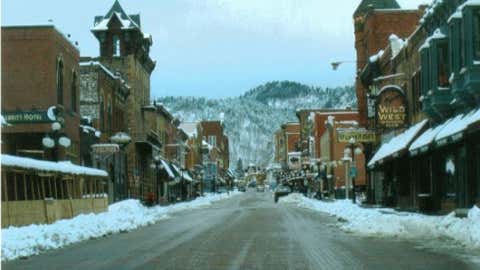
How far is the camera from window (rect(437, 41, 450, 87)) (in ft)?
119

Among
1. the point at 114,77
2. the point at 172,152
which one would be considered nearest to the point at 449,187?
the point at 114,77

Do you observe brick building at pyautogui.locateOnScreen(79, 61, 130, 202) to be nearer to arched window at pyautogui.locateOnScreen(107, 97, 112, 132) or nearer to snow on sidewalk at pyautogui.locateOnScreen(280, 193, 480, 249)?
arched window at pyautogui.locateOnScreen(107, 97, 112, 132)

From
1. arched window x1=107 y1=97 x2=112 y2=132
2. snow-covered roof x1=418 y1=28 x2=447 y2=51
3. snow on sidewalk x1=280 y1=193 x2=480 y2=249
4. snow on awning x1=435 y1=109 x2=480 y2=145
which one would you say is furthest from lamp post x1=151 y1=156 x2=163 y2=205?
snow on sidewalk x1=280 y1=193 x2=480 y2=249

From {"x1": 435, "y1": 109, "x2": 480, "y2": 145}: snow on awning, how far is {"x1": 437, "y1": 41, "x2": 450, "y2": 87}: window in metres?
2.45

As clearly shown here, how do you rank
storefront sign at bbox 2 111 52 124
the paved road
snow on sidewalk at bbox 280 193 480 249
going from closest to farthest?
the paved road
snow on sidewalk at bbox 280 193 480 249
storefront sign at bbox 2 111 52 124

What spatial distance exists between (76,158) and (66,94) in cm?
473

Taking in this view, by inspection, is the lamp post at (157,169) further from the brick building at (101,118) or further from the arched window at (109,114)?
the arched window at (109,114)

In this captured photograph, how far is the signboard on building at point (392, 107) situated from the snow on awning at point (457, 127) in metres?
10.1

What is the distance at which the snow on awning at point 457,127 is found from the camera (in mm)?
28766

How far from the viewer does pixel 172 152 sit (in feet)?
336

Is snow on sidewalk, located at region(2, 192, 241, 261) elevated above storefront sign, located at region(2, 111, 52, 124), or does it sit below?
below

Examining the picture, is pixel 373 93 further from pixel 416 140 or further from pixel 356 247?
pixel 356 247

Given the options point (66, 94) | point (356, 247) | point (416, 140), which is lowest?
point (356, 247)

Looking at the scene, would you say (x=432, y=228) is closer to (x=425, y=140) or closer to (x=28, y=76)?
(x=425, y=140)
